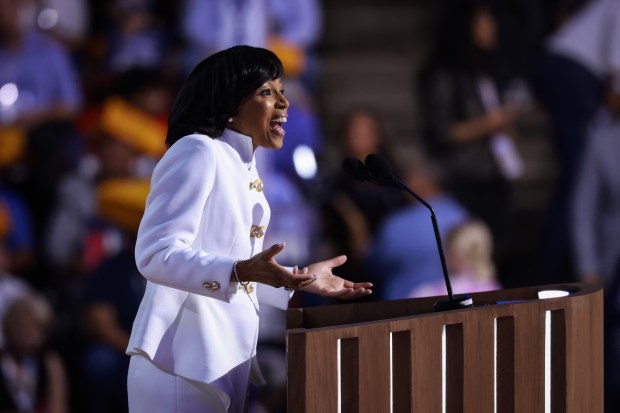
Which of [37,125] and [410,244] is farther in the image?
[37,125]

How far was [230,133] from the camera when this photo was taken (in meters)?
2.33

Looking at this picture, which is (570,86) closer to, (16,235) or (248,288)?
(16,235)

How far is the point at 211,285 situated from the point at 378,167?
0.48m

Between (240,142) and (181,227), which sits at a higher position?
(240,142)

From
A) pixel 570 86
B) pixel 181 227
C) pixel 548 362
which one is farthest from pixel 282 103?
pixel 570 86

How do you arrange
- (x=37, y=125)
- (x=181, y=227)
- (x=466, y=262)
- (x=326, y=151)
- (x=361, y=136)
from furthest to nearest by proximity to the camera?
1. (x=326, y=151)
2. (x=37, y=125)
3. (x=361, y=136)
4. (x=466, y=262)
5. (x=181, y=227)

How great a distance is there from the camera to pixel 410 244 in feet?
18.2

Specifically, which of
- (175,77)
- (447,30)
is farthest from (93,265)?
(447,30)

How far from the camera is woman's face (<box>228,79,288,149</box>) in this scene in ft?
7.69

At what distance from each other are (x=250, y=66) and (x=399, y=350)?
68 centimetres

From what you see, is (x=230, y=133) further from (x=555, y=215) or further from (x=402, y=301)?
(x=555, y=215)

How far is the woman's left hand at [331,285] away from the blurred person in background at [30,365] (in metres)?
3.36

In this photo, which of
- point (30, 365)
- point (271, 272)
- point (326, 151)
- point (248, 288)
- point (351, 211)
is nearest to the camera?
point (271, 272)

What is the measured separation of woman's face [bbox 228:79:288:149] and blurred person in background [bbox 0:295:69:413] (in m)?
3.34
